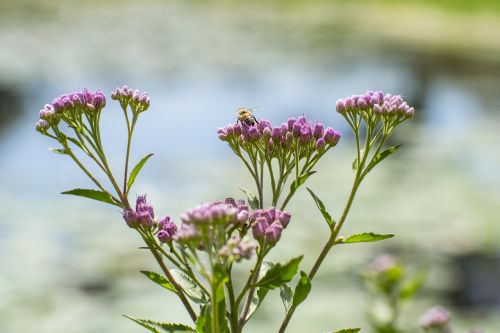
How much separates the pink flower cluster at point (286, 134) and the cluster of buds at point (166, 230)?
0.94 feet

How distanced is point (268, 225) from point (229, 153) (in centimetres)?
854

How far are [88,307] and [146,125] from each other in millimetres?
5013

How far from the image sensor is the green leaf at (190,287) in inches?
56.0

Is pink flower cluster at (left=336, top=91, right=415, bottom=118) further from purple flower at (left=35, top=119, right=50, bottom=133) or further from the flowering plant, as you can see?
purple flower at (left=35, top=119, right=50, bottom=133)

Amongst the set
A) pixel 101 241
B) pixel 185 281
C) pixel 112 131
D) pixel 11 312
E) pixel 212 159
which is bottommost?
pixel 185 281

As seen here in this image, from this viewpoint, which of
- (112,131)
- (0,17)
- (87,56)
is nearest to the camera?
(112,131)

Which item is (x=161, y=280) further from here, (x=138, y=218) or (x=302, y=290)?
(x=302, y=290)

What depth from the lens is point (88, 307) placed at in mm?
6293

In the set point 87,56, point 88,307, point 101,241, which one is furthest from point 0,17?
point 88,307

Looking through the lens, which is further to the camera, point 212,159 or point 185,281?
point 212,159

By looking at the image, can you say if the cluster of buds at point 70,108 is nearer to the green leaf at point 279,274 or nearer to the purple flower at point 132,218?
the purple flower at point 132,218

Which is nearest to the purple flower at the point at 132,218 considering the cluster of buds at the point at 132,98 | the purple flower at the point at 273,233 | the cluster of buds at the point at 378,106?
the purple flower at the point at 273,233

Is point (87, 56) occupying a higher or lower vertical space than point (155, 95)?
higher

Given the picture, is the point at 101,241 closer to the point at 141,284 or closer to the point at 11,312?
the point at 141,284
